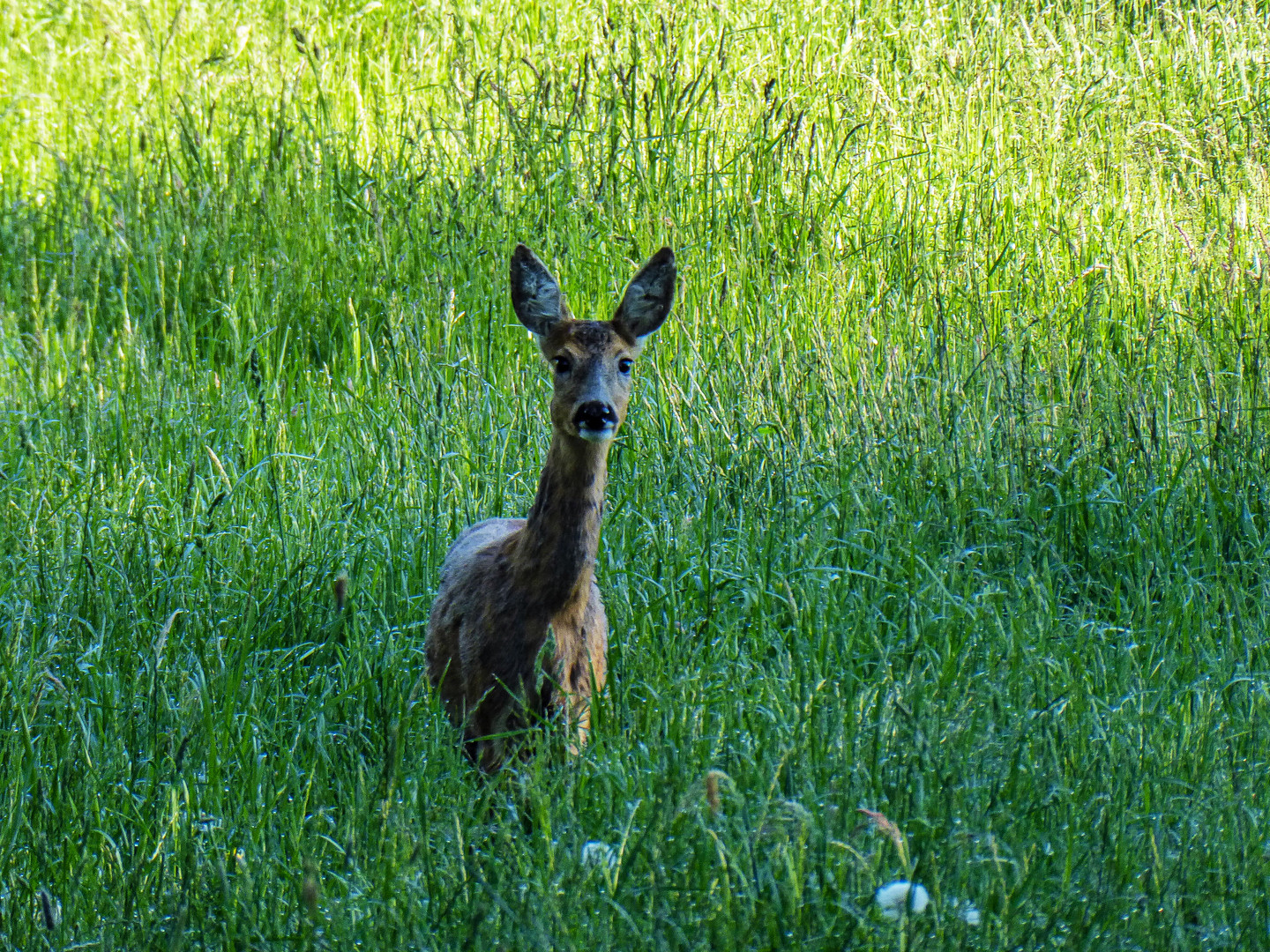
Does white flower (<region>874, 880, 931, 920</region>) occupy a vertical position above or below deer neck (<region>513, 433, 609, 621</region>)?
below

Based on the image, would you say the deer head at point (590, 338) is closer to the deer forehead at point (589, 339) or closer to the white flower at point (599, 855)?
the deer forehead at point (589, 339)

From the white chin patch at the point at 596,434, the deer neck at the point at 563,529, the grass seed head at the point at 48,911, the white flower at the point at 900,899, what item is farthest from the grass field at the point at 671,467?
the white chin patch at the point at 596,434

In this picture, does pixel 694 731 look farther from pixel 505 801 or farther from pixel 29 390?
pixel 29 390

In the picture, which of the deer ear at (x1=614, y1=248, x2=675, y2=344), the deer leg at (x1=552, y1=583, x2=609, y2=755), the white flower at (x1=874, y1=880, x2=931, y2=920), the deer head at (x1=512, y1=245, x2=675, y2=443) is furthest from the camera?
the deer ear at (x1=614, y1=248, x2=675, y2=344)

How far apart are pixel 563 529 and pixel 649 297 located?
84 cm

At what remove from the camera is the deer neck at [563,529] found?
3785 millimetres

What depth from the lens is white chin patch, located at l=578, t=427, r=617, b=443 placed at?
149 inches

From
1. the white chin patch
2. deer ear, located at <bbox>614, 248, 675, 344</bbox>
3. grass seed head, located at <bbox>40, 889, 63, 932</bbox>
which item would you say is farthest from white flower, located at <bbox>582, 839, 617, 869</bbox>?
deer ear, located at <bbox>614, 248, 675, 344</bbox>

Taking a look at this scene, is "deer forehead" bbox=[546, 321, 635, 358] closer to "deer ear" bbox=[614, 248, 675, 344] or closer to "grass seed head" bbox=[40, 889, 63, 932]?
"deer ear" bbox=[614, 248, 675, 344]

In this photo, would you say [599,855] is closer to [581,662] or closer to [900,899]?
[900,899]

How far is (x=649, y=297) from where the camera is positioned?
14.1ft

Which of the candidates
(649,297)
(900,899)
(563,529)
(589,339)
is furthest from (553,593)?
(900,899)

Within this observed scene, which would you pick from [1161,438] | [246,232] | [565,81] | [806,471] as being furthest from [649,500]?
[565,81]

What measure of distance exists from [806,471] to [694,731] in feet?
5.42
